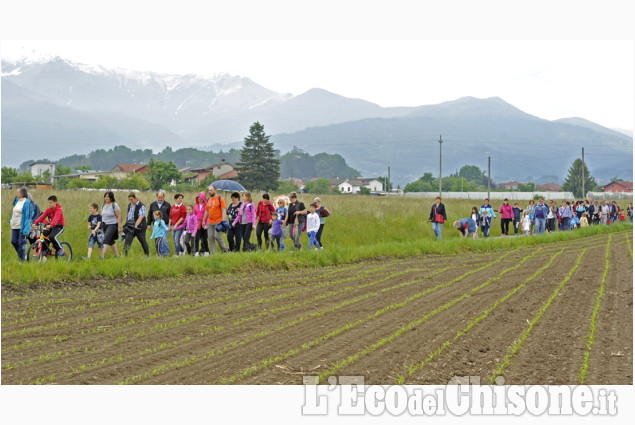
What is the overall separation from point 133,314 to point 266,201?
28.7 feet

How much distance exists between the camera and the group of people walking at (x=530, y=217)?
24.3 metres

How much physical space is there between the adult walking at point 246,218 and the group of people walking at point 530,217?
771cm

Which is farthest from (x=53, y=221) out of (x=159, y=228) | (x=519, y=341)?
(x=519, y=341)

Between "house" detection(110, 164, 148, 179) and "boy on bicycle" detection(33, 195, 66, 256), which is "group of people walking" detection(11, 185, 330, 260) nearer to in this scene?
"boy on bicycle" detection(33, 195, 66, 256)

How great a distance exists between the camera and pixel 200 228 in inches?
650

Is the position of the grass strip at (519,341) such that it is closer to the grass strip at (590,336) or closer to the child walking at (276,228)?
the grass strip at (590,336)

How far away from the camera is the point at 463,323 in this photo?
27.7ft

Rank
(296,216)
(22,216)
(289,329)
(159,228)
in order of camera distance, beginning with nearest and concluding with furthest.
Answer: (289,329) < (22,216) < (159,228) < (296,216)

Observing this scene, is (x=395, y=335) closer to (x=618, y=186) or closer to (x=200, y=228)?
(x=200, y=228)

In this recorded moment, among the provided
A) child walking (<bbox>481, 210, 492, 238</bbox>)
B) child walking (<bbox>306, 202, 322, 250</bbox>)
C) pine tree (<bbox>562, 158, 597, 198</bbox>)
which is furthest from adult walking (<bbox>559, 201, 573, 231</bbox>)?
pine tree (<bbox>562, 158, 597, 198</bbox>)

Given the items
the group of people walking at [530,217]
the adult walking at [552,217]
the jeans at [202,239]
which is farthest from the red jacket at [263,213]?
the adult walking at [552,217]

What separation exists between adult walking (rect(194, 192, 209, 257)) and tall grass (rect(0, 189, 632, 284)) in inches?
48.7

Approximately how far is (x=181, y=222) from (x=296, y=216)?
353 centimetres

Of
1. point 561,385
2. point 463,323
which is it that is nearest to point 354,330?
point 463,323
